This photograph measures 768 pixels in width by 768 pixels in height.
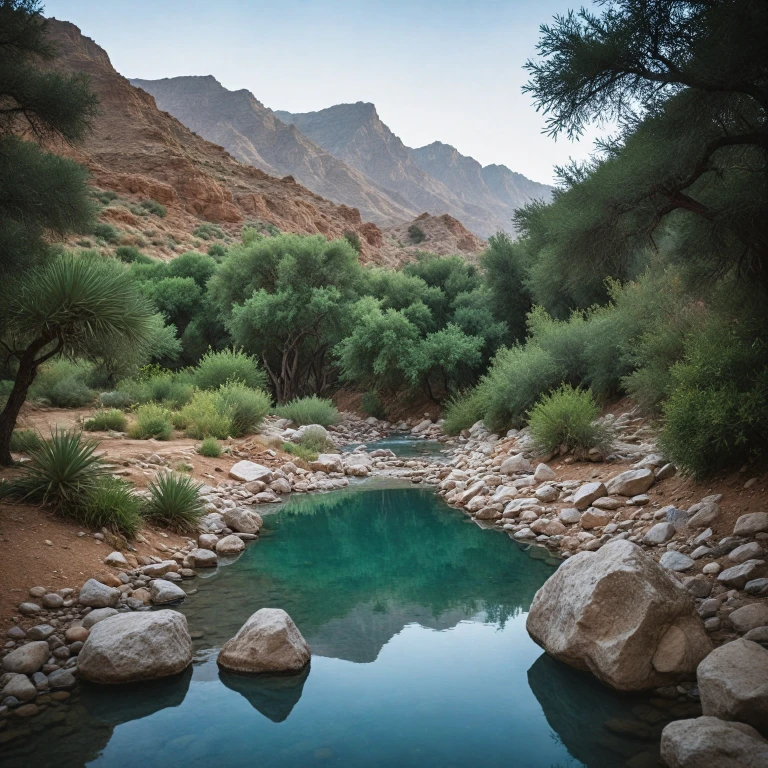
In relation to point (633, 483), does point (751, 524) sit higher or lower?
higher

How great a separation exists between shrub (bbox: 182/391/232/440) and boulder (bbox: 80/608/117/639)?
27.5 ft

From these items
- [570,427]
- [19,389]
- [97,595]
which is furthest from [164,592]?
[570,427]

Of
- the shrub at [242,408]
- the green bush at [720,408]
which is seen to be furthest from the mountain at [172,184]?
the green bush at [720,408]

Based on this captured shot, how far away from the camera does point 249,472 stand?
1159 cm

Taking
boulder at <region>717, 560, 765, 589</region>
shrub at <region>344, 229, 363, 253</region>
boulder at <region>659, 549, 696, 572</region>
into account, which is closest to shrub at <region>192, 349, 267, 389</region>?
boulder at <region>659, 549, 696, 572</region>

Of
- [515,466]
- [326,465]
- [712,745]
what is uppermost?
[712,745]

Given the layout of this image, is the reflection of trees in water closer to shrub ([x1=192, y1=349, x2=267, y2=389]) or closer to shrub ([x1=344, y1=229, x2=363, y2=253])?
shrub ([x1=192, y1=349, x2=267, y2=389])

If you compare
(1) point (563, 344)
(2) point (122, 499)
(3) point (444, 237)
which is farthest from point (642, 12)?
(3) point (444, 237)

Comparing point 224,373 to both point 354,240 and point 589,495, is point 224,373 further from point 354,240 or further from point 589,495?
point 354,240

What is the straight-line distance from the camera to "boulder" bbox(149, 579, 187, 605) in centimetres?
587

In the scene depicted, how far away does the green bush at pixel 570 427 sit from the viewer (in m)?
10.0

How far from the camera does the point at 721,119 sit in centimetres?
561

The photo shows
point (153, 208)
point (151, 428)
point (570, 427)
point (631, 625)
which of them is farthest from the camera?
point (153, 208)

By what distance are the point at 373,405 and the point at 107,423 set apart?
12.8m
